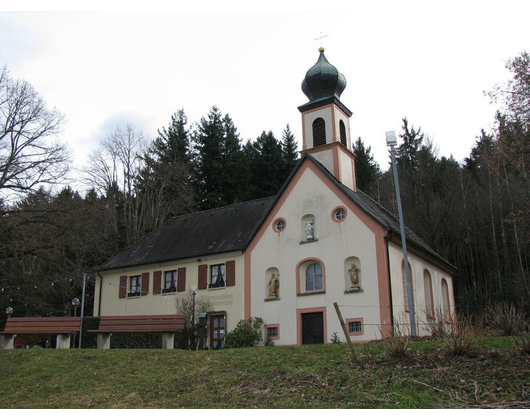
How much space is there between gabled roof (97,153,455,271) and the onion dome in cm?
532

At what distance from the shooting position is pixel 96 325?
1131 inches

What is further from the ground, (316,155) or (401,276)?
(316,155)

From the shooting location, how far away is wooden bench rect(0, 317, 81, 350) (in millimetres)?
18969

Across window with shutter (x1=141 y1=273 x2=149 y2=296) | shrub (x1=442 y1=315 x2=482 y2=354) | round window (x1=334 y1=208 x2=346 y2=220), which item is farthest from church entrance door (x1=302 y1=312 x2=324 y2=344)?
shrub (x1=442 y1=315 x2=482 y2=354)

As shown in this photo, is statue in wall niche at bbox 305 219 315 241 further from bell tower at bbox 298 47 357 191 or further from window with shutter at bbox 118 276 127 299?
window with shutter at bbox 118 276 127 299

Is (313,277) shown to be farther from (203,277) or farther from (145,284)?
(145,284)

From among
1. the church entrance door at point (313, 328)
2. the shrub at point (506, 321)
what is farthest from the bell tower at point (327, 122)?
the shrub at point (506, 321)

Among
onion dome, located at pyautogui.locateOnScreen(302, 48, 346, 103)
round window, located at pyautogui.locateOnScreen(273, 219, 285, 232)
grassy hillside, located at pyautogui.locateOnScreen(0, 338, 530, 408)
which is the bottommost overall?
grassy hillside, located at pyautogui.locateOnScreen(0, 338, 530, 408)

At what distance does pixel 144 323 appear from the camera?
19.2 metres

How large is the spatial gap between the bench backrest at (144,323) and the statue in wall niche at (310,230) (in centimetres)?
875

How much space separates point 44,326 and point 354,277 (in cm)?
1278


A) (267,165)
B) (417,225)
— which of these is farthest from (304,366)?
(267,165)
